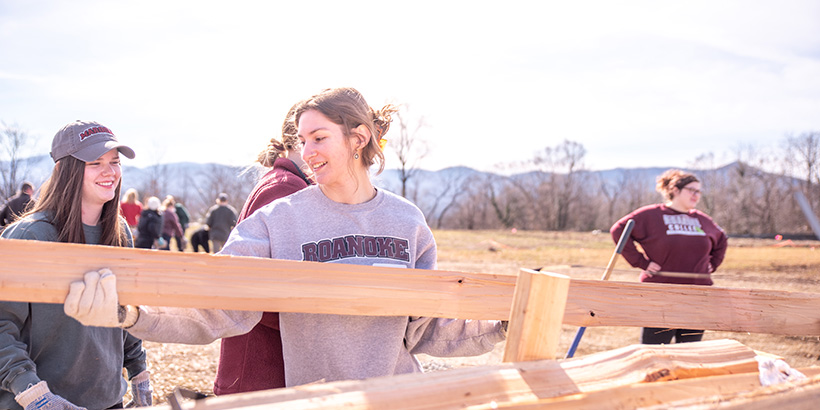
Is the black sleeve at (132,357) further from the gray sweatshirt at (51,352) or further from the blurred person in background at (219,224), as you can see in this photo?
the blurred person in background at (219,224)

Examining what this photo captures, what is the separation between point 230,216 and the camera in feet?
41.3

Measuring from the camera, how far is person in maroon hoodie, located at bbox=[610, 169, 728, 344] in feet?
17.3

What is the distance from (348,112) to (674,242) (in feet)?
14.4

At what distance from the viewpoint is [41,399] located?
1.95 m

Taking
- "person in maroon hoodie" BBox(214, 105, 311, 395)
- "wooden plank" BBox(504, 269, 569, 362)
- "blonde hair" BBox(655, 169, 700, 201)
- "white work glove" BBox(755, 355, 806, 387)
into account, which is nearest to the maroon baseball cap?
"person in maroon hoodie" BBox(214, 105, 311, 395)

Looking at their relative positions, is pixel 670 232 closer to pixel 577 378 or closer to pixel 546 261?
pixel 577 378

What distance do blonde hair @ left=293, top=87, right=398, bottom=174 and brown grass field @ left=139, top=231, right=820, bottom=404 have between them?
3.65m

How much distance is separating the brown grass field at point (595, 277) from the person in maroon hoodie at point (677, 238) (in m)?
1.42

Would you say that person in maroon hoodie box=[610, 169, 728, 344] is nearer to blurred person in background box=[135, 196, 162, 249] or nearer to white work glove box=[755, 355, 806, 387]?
white work glove box=[755, 355, 806, 387]

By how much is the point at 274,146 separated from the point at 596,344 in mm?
6166

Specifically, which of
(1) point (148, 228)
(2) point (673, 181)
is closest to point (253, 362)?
(2) point (673, 181)

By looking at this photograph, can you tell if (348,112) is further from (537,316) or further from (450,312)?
(537,316)

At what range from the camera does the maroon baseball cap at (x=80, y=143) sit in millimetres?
2318

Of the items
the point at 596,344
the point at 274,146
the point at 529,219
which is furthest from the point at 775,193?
the point at 274,146
